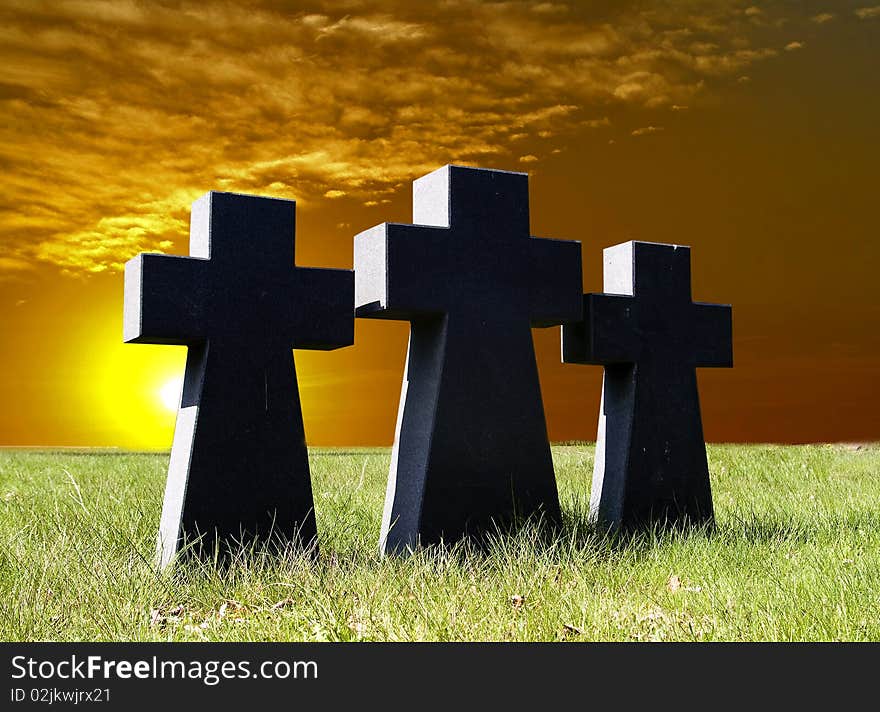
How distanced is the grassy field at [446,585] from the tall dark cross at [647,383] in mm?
318

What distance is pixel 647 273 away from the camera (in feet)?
24.4

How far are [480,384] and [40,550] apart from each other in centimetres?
309

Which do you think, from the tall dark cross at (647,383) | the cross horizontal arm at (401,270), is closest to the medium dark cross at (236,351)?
the cross horizontal arm at (401,270)

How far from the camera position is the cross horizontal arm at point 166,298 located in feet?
18.3

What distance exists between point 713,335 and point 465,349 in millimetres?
2594

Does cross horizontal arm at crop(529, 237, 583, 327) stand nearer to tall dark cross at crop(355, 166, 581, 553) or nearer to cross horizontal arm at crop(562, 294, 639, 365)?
tall dark cross at crop(355, 166, 581, 553)

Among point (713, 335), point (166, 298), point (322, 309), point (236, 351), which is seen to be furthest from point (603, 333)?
point (166, 298)

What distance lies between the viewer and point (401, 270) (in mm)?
6109

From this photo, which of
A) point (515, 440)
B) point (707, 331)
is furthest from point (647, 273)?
point (515, 440)

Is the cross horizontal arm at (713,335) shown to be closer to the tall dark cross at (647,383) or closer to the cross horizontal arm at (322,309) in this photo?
the tall dark cross at (647,383)

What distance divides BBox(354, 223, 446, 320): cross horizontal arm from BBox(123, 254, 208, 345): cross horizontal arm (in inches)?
43.7

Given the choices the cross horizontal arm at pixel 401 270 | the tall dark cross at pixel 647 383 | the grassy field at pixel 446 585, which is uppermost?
the cross horizontal arm at pixel 401 270

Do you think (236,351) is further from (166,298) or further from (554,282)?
(554,282)

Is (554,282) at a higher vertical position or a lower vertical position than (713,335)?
higher
